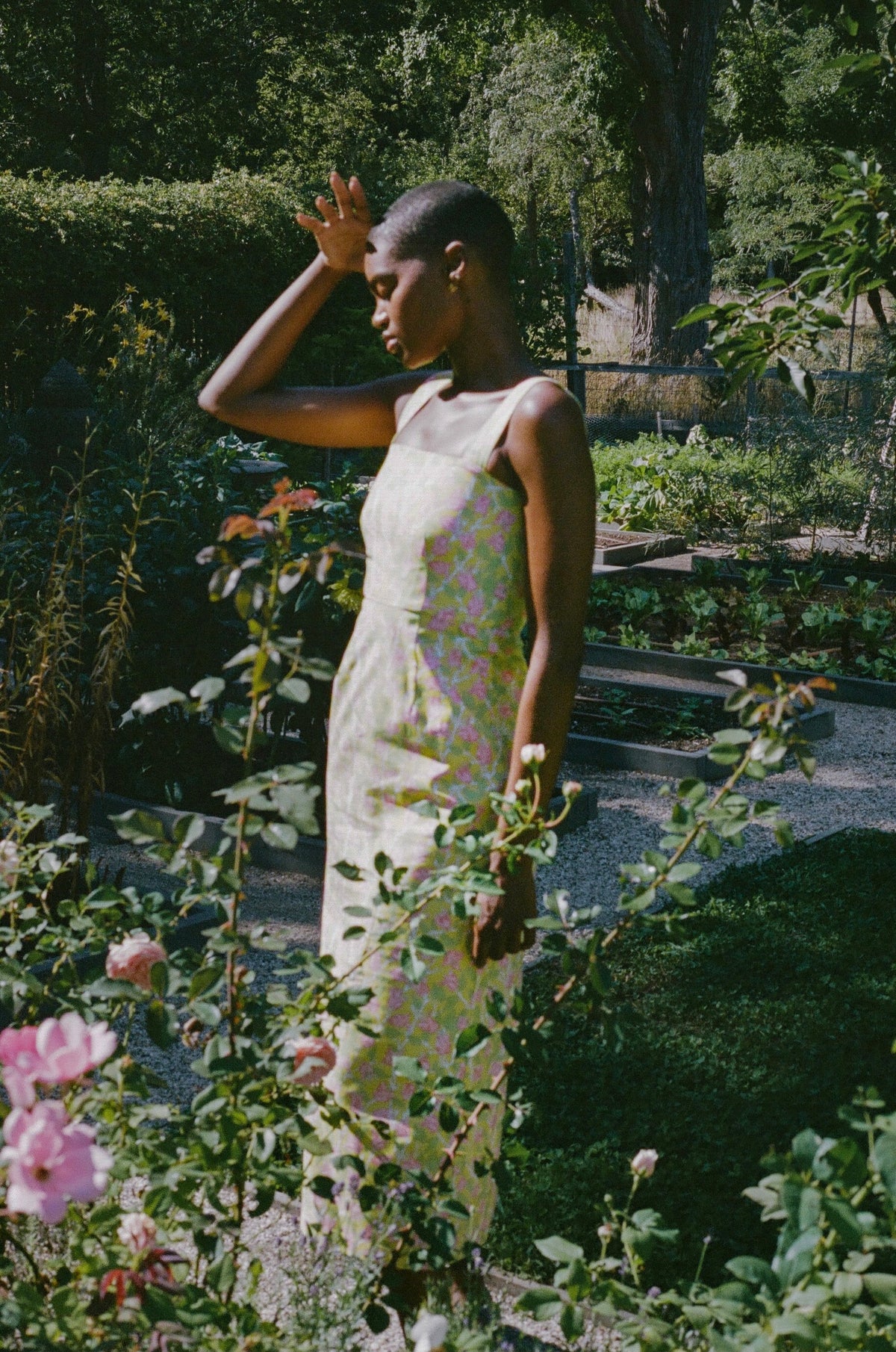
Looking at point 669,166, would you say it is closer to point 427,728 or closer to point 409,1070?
point 427,728

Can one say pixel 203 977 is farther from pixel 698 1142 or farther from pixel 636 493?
pixel 636 493

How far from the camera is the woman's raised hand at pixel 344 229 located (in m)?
2.55

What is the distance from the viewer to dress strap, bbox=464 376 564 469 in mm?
2314

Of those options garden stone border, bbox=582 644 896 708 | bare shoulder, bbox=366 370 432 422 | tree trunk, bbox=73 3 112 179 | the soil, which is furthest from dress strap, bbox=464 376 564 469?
tree trunk, bbox=73 3 112 179

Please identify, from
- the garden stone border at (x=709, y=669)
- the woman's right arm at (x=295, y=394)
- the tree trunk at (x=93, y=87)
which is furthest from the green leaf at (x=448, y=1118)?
the tree trunk at (x=93, y=87)

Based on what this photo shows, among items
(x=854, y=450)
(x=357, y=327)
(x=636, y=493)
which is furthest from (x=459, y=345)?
(x=357, y=327)

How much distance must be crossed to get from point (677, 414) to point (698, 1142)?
50.6 ft

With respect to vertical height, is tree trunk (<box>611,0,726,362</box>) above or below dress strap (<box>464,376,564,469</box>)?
above

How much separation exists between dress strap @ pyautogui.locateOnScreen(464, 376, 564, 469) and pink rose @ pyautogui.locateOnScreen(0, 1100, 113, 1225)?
134 cm

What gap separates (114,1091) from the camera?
76.2 inches

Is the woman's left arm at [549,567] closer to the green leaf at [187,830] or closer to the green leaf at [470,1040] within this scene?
the green leaf at [470,1040]

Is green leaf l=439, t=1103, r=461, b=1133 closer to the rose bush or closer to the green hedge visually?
the rose bush

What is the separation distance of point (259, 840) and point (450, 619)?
337 cm

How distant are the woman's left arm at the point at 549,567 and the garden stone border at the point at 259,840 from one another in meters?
2.93
